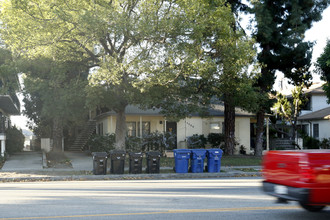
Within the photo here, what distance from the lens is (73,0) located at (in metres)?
20.3

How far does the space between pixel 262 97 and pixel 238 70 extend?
393 cm

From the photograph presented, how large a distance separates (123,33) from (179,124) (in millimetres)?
14424

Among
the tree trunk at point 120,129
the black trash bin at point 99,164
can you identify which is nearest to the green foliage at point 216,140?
the tree trunk at point 120,129

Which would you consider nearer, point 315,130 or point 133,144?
point 133,144

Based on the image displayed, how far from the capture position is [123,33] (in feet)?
65.7

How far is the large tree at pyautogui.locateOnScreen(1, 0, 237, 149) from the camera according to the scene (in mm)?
19594

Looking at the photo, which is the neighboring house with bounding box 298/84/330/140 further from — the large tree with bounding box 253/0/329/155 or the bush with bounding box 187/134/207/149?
the bush with bounding box 187/134/207/149

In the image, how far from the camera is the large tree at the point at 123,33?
64.3 ft

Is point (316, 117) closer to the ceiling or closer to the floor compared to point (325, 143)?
closer to the ceiling

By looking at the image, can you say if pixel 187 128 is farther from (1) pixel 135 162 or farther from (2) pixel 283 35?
(1) pixel 135 162

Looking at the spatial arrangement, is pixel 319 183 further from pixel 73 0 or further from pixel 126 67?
pixel 73 0

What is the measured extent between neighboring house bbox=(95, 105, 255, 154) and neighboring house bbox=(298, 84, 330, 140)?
311 inches

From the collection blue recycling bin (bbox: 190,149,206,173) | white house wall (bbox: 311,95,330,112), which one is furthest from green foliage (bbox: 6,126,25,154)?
white house wall (bbox: 311,95,330,112)

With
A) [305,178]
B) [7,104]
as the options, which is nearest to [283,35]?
[7,104]
